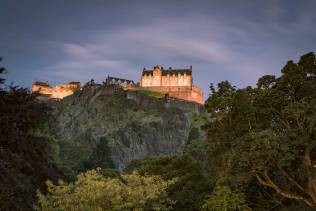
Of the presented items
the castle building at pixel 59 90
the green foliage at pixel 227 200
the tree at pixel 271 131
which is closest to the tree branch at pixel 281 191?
the tree at pixel 271 131

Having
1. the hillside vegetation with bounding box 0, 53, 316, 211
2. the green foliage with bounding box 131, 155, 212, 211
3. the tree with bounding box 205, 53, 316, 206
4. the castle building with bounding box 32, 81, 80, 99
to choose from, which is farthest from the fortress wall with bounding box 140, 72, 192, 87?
the tree with bounding box 205, 53, 316, 206

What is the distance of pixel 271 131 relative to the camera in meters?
26.7

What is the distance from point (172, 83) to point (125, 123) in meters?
30.5

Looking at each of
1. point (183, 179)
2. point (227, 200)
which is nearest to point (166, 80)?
point (183, 179)

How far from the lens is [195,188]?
37438 millimetres

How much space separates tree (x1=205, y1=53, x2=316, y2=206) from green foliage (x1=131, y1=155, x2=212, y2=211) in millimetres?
5439

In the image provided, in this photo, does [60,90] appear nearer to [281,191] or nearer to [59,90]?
[59,90]

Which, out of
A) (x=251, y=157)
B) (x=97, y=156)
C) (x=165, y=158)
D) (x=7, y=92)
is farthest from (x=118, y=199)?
(x=97, y=156)

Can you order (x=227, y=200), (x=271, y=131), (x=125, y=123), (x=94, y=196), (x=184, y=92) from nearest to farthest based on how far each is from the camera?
(x=94, y=196) → (x=271, y=131) → (x=227, y=200) → (x=125, y=123) → (x=184, y=92)

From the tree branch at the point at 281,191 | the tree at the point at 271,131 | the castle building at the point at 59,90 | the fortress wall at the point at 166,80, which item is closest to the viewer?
the tree at the point at 271,131

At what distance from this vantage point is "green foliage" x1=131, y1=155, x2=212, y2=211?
117ft

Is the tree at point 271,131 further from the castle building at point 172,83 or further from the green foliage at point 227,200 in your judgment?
the castle building at point 172,83

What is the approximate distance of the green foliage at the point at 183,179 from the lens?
3572 cm

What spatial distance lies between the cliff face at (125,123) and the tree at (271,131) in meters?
66.2
